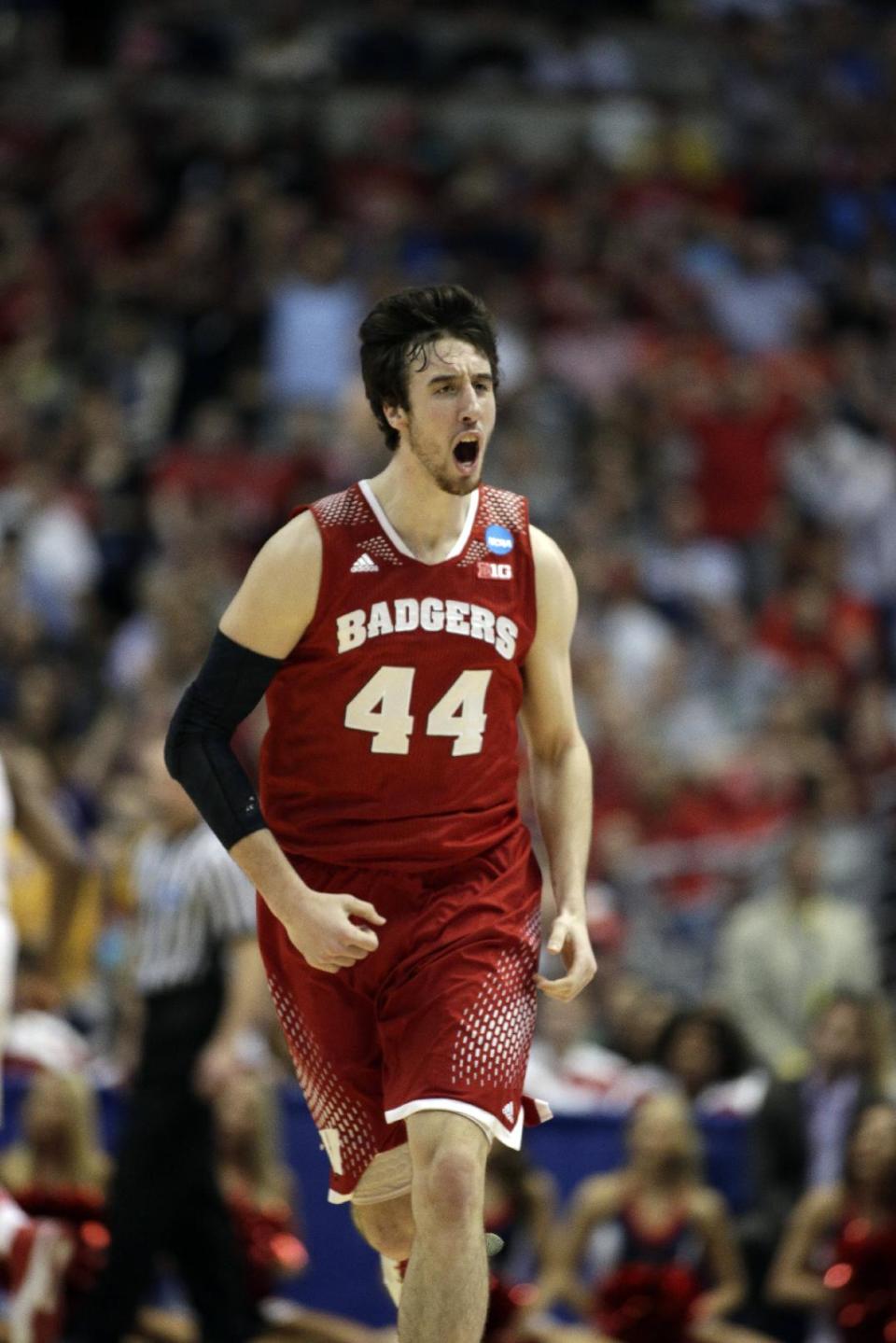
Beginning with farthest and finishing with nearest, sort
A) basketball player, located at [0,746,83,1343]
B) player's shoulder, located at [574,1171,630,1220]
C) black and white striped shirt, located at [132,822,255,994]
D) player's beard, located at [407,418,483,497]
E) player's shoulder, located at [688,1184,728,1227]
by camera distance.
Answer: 1. player's shoulder, located at [574,1171,630,1220]
2. player's shoulder, located at [688,1184,728,1227]
3. black and white striped shirt, located at [132,822,255,994]
4. basketball player, located at [0,746,83,1343]
5. player's beard, located at [407,418,483,497]

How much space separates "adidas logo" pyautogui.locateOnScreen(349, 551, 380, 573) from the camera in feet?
17.6

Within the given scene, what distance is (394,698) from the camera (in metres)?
5.39

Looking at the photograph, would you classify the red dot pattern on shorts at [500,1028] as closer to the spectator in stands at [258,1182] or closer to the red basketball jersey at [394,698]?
the red basketball jersey at [394,698]

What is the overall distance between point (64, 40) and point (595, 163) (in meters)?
5.28

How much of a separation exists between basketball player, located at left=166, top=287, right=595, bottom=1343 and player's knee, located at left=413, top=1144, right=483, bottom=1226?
78mm

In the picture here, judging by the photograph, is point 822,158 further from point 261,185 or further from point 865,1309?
point 865,1309

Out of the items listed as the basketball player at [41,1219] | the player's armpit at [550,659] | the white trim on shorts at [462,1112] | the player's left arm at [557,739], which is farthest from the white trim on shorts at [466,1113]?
the basketball player at [41,1219]

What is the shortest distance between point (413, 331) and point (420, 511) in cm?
42

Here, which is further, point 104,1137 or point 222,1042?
point 104,1137

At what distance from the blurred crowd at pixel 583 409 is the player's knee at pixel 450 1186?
247 centimetres

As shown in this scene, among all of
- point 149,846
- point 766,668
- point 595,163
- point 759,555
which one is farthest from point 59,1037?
point 595,163

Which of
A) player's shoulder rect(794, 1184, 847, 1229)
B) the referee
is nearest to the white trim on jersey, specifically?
the referee

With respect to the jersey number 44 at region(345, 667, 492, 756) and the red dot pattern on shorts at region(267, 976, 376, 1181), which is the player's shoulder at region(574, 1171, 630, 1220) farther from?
the jersey number 44 at region(345, 667, 492, 756)

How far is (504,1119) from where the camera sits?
5.23 m
